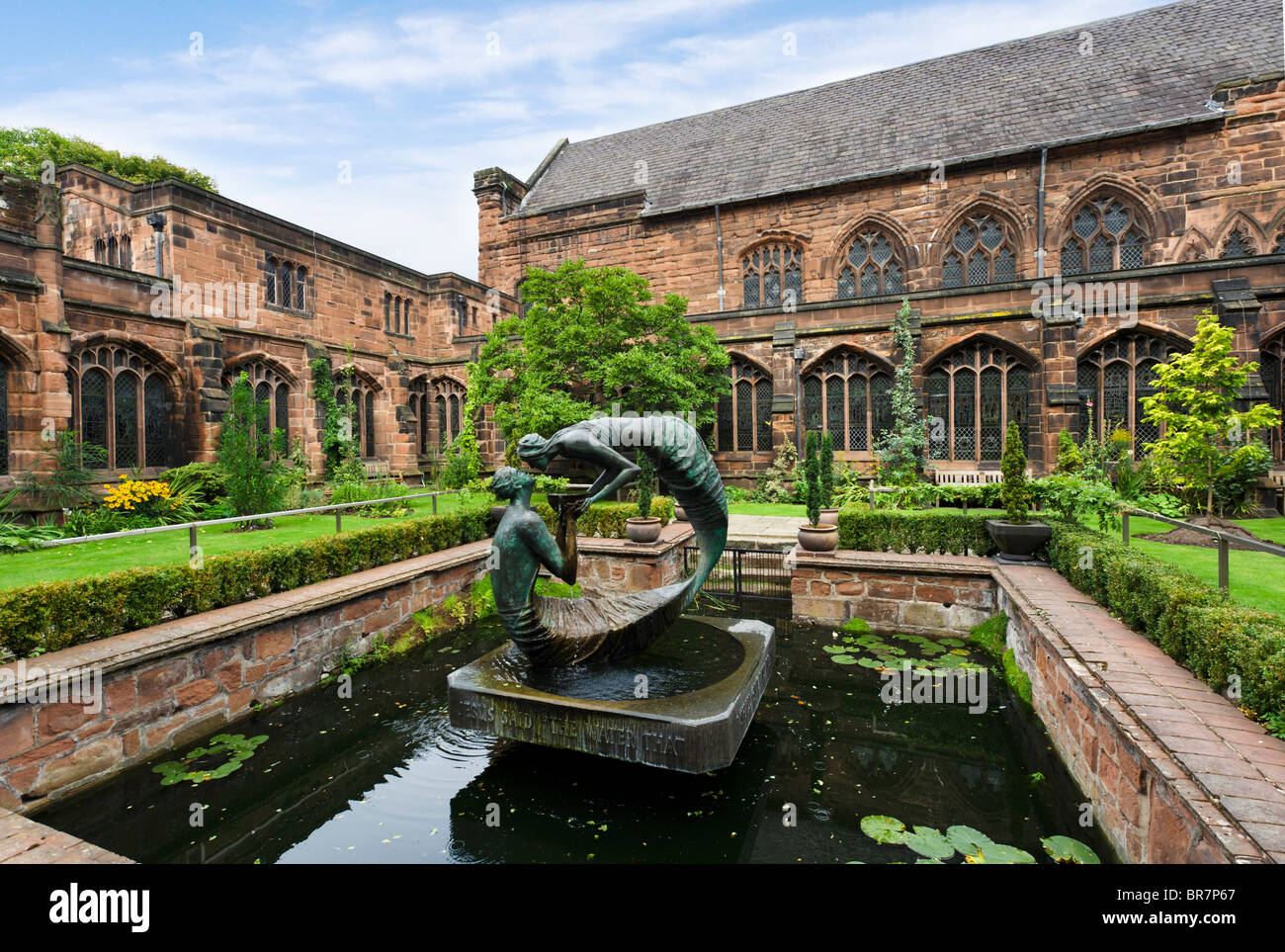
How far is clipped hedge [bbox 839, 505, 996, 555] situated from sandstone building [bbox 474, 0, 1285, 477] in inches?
299

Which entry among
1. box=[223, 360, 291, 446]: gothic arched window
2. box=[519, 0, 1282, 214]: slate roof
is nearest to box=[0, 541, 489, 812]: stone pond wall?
box=[223, 360, 291, 446]: gothic arched window

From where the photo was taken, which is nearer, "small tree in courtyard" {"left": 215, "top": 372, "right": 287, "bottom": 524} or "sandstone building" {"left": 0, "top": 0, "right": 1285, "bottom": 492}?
"small tree in courtyard" {"left": 215, "top": 372, "right": 287, "bottom": 524}

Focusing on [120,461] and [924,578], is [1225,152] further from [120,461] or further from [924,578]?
[120,461]

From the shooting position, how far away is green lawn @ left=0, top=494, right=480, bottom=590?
713 centimetres

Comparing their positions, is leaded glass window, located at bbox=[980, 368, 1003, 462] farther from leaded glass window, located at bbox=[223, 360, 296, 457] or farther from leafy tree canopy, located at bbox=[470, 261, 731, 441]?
leaded glass window, located at bbox=[223, 360, 296, 457]

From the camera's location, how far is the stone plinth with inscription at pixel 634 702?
12.9 feet

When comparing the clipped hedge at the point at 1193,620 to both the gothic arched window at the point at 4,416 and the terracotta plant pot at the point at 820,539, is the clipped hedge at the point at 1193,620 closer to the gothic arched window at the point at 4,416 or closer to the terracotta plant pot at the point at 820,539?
the terracotta plant pot at the point at 820,539

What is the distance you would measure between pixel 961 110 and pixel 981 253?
5.63 metres

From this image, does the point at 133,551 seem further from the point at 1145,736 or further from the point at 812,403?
the point at 812,403

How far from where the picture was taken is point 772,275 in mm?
22141

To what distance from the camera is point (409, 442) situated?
72.6ft

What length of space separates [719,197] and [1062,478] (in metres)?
17.9

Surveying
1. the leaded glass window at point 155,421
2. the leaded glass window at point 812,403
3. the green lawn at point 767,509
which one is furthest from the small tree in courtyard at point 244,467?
the leaded glass window at point 812,403

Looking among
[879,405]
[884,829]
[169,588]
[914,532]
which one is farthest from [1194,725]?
[879,405]
